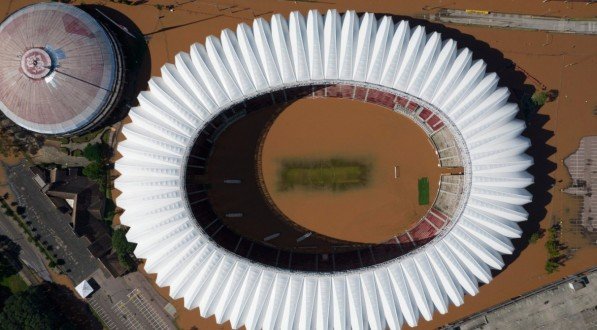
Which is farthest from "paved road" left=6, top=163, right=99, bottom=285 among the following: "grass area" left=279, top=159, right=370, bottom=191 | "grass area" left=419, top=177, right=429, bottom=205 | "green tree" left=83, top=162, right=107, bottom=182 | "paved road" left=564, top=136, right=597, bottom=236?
"paved road" left=564, top=136, right=597, bottom=236

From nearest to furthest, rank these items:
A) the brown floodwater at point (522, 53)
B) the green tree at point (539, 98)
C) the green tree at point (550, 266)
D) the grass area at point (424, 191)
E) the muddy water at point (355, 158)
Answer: the green tree at point (539, 98) < the green tree at point (550, 266) < the brown floodwater at point (522, 53) < the muddy water at point (355, 158) < the grass area at point (424, 191)

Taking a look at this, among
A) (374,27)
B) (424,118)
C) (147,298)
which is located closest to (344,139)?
(424,118)

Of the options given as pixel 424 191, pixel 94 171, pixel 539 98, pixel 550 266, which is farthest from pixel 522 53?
pixel 94 171

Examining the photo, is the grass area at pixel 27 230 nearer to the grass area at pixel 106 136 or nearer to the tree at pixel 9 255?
the tree at pixel 9 255

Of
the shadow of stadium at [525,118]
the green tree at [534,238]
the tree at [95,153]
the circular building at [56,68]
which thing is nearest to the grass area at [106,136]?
the tree at [95,153]

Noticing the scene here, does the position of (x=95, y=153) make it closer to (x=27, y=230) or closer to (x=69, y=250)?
(x=69, y=250)

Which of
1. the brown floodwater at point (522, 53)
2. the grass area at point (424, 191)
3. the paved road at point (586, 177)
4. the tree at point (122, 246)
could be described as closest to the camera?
the tree at point (122, 246)

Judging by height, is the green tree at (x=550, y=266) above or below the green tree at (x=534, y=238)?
below

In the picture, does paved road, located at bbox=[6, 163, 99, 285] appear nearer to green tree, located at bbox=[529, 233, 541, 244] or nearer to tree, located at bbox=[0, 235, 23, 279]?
tree, located at bbox=[0, 235, 23, 279]
